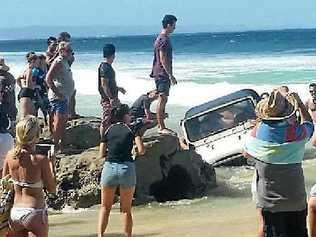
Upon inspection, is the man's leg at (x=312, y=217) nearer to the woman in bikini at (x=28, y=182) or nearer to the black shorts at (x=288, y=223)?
the black shorts at (x=288, y=223)

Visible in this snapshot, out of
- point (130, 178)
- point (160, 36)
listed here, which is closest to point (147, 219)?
point (130, 178)

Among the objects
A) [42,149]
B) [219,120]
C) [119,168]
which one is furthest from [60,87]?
[119,168]

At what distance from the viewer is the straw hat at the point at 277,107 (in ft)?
19.2

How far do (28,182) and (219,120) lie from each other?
282 inches

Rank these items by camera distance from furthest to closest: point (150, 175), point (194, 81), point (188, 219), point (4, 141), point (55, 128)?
point (194, 81)
point (55, 128)
point (150, 175)
point (188, 219)
point (4, 141)

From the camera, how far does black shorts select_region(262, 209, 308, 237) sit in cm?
599

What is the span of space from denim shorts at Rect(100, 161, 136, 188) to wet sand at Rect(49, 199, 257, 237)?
1.25 metres

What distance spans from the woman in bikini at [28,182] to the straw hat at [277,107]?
1684 millimetres

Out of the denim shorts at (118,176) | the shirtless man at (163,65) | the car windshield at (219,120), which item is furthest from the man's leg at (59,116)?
the denim shorts at (118,176)

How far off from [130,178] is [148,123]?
12.5ft

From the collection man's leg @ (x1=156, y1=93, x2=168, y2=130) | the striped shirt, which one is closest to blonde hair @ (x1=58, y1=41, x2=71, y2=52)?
man's leg @ (x1=156, y1=93, x2=168, y2=130)

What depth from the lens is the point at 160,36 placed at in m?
11.8

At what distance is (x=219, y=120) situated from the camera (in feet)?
42.7

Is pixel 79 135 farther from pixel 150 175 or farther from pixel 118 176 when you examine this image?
pixel 118 176
